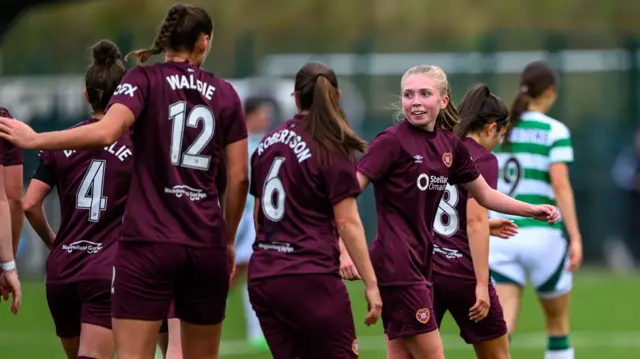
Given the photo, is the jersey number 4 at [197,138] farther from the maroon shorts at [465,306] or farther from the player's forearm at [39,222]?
the maroon shorts at [465,306]

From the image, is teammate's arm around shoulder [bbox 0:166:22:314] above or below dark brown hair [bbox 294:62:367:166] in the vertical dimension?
below

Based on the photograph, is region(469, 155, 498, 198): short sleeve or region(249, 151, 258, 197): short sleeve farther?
region(469, 155, 498, 198): short sleeve

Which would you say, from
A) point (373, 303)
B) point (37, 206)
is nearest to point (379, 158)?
point (373, 303)

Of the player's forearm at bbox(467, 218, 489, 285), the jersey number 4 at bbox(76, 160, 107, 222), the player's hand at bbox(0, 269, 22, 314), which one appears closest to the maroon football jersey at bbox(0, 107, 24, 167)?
the jersey number 4 at bbox(76, 160, 107, 222)

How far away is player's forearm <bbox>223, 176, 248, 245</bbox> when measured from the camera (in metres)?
6.38

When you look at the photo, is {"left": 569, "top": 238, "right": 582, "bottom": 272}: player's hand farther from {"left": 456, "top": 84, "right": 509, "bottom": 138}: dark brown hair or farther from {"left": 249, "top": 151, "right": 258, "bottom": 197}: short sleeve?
{"left": 249, "top": 151, "right": 258, "bottom": 197}: short sleeve

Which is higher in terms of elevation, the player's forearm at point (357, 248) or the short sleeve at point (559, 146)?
the short sleeve at point (559, 146)

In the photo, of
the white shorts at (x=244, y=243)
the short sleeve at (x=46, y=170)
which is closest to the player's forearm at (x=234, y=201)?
the short sleeve at (x=46, y=170)

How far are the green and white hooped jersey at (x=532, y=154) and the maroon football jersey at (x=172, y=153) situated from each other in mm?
3436

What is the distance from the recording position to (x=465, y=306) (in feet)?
24.3

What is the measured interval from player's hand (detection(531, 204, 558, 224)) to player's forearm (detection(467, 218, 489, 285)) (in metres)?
0.28

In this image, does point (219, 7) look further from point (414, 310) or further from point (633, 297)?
point (414, 310)

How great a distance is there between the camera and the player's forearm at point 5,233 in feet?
22.9

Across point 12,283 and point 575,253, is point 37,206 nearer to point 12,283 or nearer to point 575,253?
point 12,283
